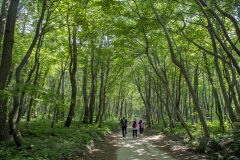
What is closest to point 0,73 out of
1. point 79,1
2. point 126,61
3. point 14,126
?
point 14,126

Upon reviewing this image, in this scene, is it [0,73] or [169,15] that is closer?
[0,73]

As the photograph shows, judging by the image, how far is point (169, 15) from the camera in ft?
33.8

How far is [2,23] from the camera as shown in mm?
5918

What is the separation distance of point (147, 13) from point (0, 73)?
363 inches

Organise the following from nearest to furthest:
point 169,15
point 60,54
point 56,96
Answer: point 56,96 → point 169,15 → point 60,54

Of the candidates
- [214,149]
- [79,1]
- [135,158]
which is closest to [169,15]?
[79,1]

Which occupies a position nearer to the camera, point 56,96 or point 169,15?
point 56,96

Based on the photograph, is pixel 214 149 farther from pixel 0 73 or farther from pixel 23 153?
pixel 0 73

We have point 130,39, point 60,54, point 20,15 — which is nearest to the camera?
point 20,15

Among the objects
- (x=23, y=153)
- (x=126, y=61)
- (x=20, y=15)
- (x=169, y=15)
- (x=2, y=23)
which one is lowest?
(x=23, y=153)

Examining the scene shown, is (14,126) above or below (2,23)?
below

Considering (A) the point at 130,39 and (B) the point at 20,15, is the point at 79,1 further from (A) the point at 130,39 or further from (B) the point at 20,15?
(A) the point at 130,39

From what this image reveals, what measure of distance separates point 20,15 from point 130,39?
25.1 ft

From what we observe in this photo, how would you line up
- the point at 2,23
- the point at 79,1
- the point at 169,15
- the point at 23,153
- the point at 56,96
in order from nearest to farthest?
the point at 56,96, the point at 23,153, the point at 2,23, the point at 79,1, the point at 169,15
